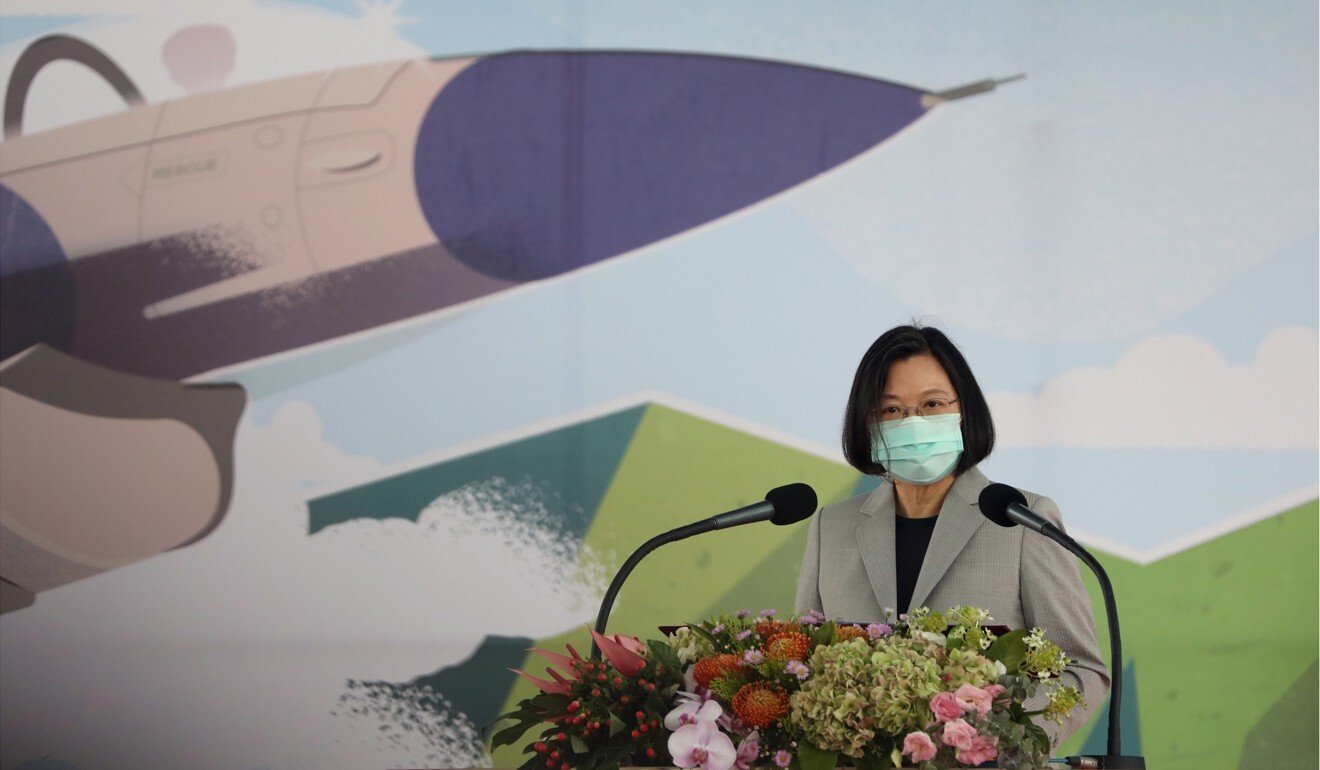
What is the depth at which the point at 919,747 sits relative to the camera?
4.75ft

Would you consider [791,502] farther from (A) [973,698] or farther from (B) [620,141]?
(B) [620,141]

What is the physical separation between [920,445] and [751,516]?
1.75ft

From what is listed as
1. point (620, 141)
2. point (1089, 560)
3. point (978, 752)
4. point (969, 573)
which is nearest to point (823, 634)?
point (978, 752)

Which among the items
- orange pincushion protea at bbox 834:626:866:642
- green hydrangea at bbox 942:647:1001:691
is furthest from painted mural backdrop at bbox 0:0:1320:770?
green hydrangea at bbox 942:647:1001:691

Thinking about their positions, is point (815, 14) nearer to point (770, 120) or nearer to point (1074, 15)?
point (770, 120)

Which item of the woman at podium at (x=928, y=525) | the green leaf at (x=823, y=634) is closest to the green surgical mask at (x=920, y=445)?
the woman at podium at (x=928, y=525)

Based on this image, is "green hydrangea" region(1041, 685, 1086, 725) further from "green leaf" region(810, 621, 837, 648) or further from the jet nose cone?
the jet nose cone

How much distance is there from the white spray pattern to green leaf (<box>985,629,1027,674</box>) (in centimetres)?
264

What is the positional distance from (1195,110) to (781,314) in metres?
1.52

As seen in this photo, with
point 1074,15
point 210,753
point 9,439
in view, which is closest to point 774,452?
point 1074,15

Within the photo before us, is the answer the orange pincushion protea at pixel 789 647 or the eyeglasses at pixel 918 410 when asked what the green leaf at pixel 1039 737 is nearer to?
the orange pincushion protea at pixel 789 647

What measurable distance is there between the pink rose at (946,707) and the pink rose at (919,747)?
0.03m

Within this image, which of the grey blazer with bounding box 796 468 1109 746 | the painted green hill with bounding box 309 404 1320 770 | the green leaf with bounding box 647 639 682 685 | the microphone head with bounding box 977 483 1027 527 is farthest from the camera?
the painted green hill with bounding box 309 404 1320 770

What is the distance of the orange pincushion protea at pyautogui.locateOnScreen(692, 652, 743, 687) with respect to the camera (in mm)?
1589
